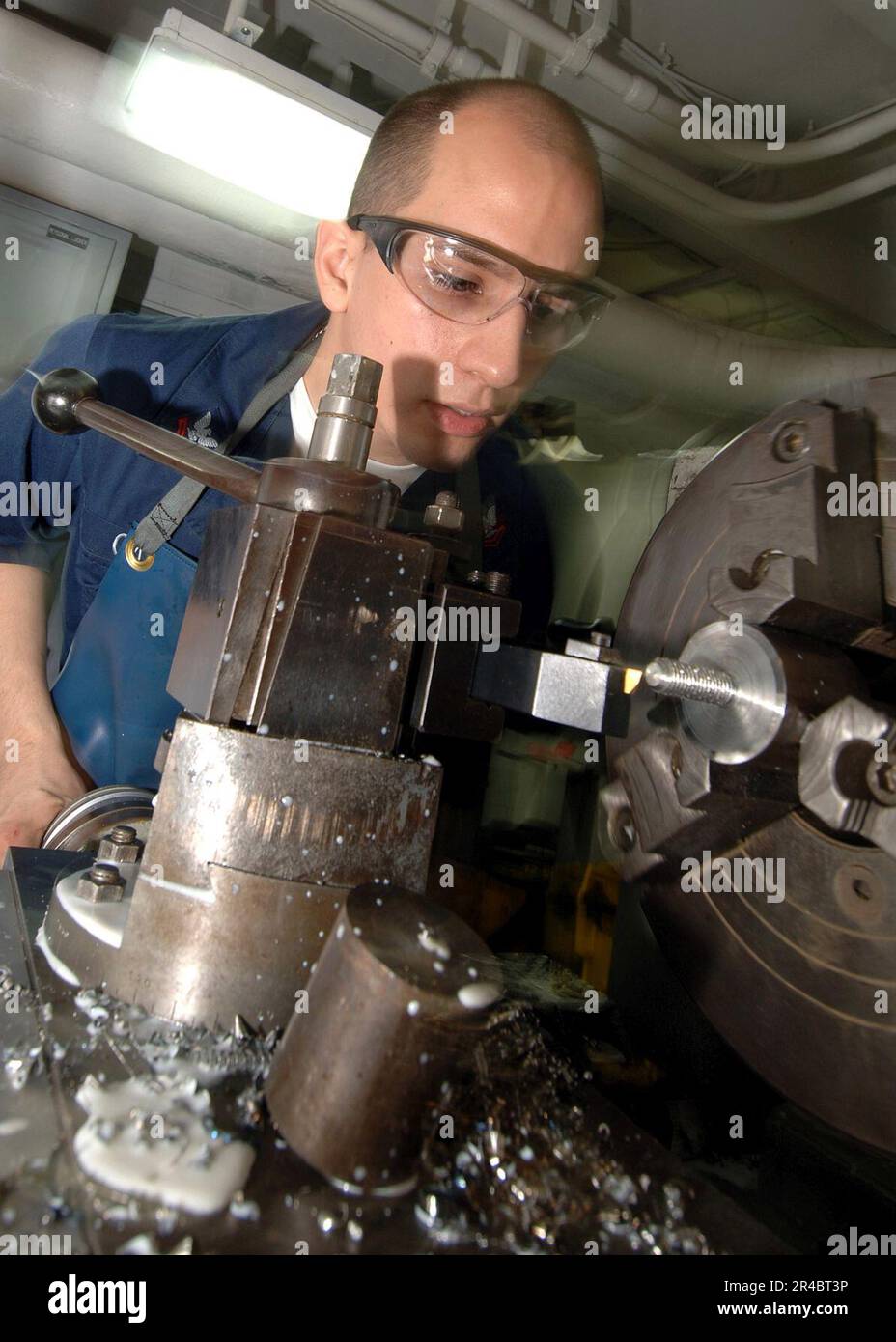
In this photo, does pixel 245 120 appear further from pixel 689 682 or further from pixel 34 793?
pixel 689 682

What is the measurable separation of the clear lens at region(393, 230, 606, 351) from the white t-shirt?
0.43 meters

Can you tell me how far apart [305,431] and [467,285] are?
1.82ft

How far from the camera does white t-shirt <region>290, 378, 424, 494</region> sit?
1698mm

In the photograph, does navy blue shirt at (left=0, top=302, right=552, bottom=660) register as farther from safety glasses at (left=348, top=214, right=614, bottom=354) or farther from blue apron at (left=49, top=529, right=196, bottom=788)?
safety glasses at (left=348, top=214, right=614, bottom=354)

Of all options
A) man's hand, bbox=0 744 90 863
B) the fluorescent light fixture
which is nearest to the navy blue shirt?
the fluorescent light fixture

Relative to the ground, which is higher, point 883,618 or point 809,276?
point 809,276

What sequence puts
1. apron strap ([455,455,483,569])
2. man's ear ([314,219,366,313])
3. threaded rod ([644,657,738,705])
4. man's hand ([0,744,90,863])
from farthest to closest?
→ apron strap ([455,455,483,569]) < man's ear ([314,219,366,313]) < man's hand ([0,744,90,863]) < threaded rod ([644,657,738,705])

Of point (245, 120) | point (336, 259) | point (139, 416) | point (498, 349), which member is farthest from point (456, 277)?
point (245, 120)

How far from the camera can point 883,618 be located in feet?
2.22
